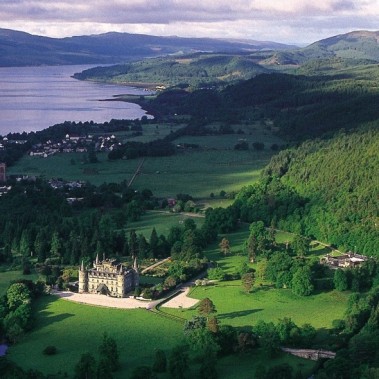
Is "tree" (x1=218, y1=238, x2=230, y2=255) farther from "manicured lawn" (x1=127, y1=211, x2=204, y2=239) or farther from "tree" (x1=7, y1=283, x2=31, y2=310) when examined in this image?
"tree" (x1=7, y1=283, x2=31, y2=310)

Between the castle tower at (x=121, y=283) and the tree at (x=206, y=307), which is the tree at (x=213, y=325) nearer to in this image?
the tree at (x=206, y=307)

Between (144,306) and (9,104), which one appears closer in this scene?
(144,306)

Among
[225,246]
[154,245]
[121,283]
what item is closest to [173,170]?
[225,246]

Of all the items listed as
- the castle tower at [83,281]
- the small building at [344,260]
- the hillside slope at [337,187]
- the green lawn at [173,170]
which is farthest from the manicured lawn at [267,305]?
the green lawn at [173,170]

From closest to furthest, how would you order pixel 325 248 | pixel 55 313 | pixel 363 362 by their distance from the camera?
pixel 363 362 → pixel 55 313 → pixel 325 248

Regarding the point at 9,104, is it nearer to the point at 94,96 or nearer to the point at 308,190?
the point at 94,96

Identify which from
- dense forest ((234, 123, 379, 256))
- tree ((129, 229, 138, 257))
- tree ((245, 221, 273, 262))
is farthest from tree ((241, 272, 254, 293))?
dense forest ((234, 123, 379, 256))

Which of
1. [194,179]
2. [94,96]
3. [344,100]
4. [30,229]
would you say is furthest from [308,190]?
[94,96]
